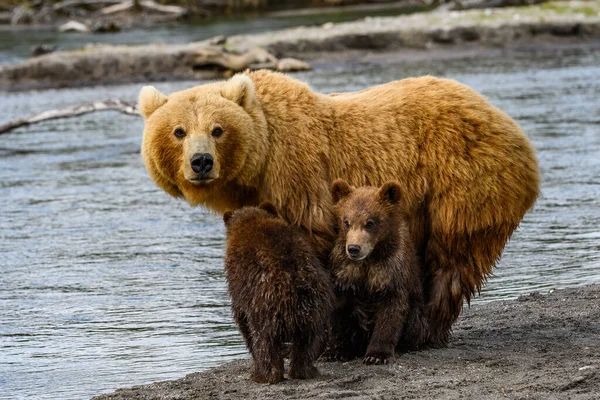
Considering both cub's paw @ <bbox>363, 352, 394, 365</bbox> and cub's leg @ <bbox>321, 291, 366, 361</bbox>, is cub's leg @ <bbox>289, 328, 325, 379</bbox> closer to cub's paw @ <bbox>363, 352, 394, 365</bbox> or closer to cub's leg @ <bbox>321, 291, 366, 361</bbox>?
cub's paw @ <bbox>363, 352, 394, 365</bbox>

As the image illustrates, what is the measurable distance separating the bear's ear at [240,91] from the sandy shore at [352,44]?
20502mm

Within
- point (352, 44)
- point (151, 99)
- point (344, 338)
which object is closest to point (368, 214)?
point (344, 338)

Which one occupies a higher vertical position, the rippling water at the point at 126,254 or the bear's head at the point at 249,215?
the bear's head at the point at 249,215

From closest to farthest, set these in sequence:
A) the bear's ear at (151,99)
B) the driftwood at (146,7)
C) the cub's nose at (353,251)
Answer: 1. the cub's nose at (353,251)
2. the bear's ear at (151,99)
3. the driftwood at (146,7)

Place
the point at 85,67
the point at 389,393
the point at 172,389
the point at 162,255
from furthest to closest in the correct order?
the point at 85,67 < the point at 162,255 < the point at 172,389 < the point at 389,393

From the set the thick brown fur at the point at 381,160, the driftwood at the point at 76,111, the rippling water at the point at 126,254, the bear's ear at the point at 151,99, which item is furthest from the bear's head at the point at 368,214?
the driftwood at the point at 76,111

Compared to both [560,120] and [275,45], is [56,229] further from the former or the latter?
[275,45]

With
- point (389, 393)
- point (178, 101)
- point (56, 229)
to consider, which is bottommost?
point (56, 229)

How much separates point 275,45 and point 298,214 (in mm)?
23236

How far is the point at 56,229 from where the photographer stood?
1288 centimetres

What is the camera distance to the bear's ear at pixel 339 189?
6.53 metres

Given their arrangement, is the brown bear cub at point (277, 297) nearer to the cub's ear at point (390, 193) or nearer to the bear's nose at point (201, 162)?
the bear's nose at point (201, 162)

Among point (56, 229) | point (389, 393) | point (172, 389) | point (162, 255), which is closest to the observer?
point (389, 393)

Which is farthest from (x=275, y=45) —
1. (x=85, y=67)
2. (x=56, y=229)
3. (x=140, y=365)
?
(x=140, y=365)
